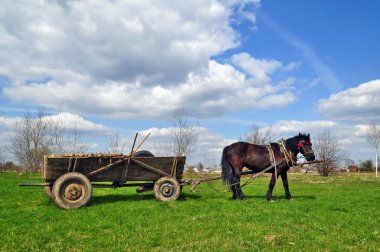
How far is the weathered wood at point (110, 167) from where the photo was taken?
10.3 meters

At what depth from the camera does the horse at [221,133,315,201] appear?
1248 centimetres

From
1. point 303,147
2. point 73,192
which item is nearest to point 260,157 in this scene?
point 303,147

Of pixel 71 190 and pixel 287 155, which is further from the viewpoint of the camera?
pixel 287 155

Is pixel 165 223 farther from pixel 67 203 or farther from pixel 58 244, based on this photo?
pixel 67 203

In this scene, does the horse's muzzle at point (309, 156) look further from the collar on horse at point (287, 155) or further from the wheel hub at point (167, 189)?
the wheel hub at point (167, 189)

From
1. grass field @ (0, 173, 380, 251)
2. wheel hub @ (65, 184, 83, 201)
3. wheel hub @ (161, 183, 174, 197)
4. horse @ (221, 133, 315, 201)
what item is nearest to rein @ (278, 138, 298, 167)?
horse @ (221, 133, 315, 201)

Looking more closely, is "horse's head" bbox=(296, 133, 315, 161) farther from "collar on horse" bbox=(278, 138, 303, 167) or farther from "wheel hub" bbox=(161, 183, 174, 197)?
"wheel hub" bbox=(161, 183, 174, 197)

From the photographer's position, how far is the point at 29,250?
5.80m

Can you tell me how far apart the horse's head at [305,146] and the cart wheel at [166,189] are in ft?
16.4

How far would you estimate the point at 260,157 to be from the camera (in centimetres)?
1261

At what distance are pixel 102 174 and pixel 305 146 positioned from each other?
7.68 meters

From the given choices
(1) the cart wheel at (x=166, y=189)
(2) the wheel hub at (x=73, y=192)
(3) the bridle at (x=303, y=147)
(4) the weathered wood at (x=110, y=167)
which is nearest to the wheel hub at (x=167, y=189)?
(1) the cart wheel at (x=166, y=189)

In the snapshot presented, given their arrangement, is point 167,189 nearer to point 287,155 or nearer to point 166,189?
point 166,189

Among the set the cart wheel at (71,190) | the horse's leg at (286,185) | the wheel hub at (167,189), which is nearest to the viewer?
the cart wheel at (71,190)
